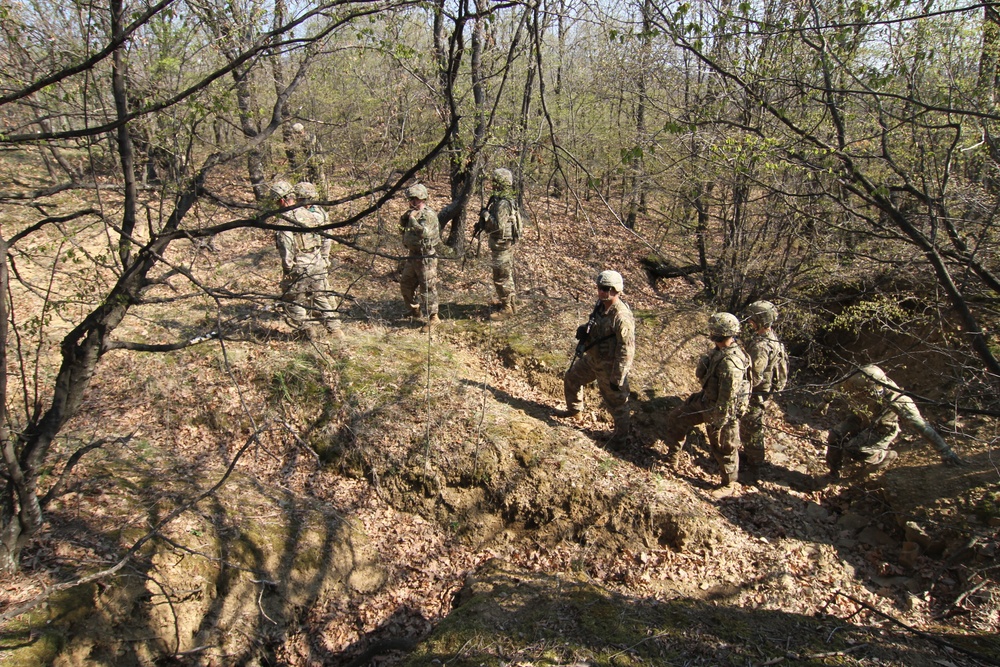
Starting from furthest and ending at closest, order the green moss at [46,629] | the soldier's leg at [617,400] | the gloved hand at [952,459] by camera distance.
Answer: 1. the soldier's leg at [617,400]
2. the gloved hand at [952,459]
3. the green moss at [46,629]

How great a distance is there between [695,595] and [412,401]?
13.2 feet

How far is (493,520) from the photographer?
6.89 metres

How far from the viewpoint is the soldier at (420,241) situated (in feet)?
28.8

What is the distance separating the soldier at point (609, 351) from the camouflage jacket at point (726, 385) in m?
1.00

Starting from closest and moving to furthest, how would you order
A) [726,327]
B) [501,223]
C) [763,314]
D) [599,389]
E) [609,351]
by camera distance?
[726,327] < [763,314] < [609,351] < [599,389] < [501,223]

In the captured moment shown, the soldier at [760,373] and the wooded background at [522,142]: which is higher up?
the wooded background at [522,142]

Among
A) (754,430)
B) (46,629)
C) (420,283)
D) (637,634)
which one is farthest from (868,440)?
(46,629)

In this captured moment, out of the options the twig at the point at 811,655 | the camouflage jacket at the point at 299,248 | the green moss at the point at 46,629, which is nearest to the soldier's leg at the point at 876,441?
the twig at the point at 811,655

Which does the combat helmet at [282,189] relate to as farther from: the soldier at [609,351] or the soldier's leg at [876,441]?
the soldier's leg at [876,441]

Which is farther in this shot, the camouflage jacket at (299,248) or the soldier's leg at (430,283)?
the soldier's leg at (430,283)

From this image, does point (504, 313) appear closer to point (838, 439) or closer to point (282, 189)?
point (282, 189)

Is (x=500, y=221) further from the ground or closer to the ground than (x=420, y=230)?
further from the ground

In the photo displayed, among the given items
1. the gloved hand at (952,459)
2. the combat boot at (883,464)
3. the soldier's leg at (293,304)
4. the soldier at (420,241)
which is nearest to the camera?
the soldier's leg at (293,304)

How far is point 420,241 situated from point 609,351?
3377mm
